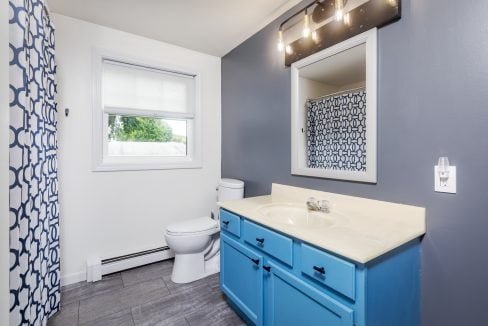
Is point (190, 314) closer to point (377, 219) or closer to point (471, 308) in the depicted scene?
point (377, 219)

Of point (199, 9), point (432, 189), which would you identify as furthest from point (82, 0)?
point (432, 189)

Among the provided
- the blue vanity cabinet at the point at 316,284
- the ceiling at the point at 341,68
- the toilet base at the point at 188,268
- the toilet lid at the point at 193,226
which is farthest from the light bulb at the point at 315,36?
the toilet base at the point at 188,268

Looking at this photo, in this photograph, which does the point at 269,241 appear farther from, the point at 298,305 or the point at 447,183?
the point at 447,183

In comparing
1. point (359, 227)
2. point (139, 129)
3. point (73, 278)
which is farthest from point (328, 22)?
point (73, 278)

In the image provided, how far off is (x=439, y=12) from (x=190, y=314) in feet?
7.36

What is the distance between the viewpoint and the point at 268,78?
81.6 inches

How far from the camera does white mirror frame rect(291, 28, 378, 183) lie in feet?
4.33

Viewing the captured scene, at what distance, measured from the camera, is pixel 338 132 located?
1549 mm

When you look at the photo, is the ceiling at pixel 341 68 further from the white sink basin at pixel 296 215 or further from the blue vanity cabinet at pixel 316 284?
the blue vanity cabinet at pixel 316 284

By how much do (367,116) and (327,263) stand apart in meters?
0.85

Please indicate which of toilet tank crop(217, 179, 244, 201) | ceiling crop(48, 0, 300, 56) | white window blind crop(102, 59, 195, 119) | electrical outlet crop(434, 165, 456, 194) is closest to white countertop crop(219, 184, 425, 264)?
electrical outlet crop(434, 165, 456, 194)

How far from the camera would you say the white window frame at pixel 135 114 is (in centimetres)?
211

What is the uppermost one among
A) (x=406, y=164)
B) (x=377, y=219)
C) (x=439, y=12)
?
(x=439, y=12)

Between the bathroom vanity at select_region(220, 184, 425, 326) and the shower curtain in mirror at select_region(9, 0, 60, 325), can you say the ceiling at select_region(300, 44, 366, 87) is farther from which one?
the shower curtain in mirror at select_region(9, 0, 60, 325)
